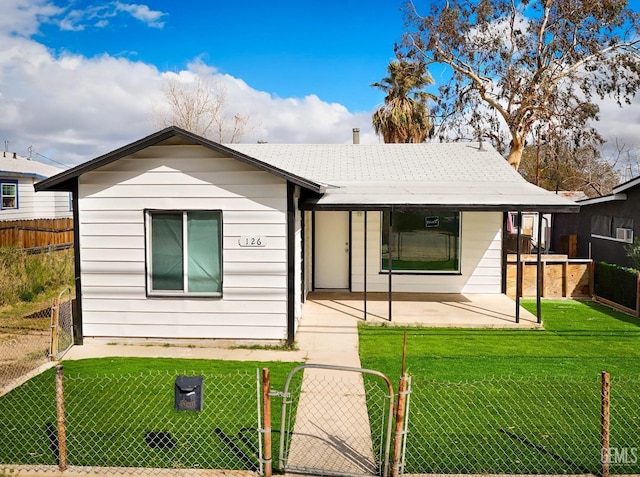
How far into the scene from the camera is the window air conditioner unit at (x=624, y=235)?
15.7 m

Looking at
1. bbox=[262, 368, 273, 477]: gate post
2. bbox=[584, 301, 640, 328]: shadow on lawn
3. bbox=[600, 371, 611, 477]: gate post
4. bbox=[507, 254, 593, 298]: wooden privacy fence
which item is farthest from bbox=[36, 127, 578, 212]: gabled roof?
bbox=[600, 371, 611, 477]: gate post

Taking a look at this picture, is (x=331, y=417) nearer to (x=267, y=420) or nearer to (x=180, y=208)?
(x=267, y=420)

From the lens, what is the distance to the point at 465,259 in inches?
499

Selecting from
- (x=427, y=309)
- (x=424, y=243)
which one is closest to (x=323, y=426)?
(x=427, y=309)

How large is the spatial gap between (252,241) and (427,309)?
448cm

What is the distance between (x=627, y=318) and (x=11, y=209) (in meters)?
23.9

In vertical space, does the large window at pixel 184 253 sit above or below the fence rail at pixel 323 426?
above

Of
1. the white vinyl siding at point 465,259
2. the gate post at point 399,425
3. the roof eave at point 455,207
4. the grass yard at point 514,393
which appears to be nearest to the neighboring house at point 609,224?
the white vinyl siding at point 465,259

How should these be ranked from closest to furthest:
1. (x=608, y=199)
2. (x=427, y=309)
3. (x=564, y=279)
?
(x=427, y=309) → (x=564, y=279) → (x=608, y=199)

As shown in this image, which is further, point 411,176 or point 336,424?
point 411,176

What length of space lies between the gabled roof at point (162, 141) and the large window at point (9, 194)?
17241 millimetres

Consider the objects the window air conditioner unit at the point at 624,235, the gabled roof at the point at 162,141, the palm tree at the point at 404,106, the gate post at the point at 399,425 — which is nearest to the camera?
the gate post at the point at 399,425

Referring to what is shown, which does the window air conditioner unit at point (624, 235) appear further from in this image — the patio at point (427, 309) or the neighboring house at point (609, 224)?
the patio at point (427, 309)

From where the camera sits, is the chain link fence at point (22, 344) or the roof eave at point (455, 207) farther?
the roof eave at point (455, 207)
